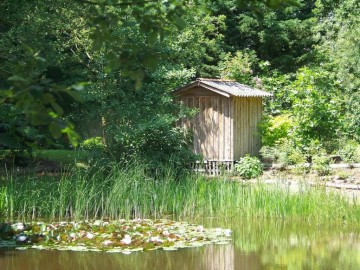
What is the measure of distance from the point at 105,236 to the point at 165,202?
1.96m

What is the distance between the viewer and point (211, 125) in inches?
500

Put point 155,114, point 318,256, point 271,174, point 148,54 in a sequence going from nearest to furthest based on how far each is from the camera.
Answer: point 148,54 < point 318,256 < point 155,114 < point 271,174

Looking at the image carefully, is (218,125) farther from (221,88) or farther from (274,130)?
(274,130)

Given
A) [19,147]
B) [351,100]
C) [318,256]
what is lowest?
[318,256]

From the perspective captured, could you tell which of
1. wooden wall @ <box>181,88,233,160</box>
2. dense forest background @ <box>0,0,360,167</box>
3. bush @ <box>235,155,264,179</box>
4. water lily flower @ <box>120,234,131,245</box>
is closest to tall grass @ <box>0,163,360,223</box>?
dense forest background @ <box>0,0,360,167</box>

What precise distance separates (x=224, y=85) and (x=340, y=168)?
2.92 m

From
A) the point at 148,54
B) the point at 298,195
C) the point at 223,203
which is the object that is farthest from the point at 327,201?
the point at 148,54

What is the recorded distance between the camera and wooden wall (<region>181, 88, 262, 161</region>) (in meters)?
12.5

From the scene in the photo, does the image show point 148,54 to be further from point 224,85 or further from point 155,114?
point 224,85

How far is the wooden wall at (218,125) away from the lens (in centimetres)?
1254

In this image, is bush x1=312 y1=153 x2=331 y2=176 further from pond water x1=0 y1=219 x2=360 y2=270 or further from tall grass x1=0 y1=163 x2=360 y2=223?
pond water x1=0 y1=219 x2=360 y2=270

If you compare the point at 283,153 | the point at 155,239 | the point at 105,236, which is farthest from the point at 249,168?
the point at 105,236

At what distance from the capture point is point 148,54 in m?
2.41

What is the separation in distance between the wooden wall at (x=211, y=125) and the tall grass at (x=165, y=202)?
3.89 meters
